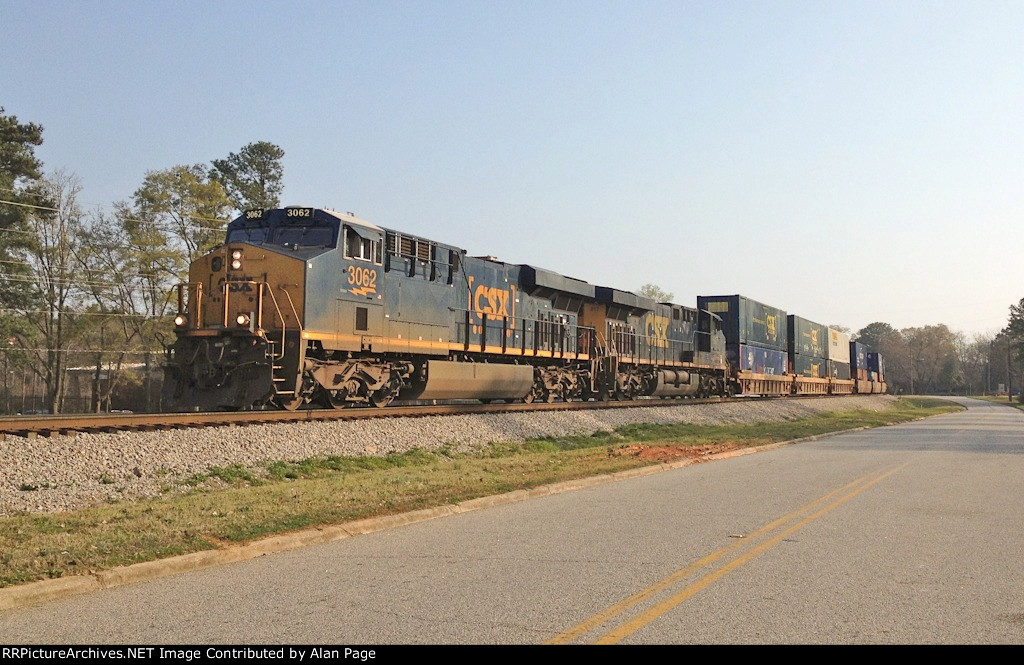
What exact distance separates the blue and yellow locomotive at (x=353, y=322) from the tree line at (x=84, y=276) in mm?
19800

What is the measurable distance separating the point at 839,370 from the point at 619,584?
60929 mm

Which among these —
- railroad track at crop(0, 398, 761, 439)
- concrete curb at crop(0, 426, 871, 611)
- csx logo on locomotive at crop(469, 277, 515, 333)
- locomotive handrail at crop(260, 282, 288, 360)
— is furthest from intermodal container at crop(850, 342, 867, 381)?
concrete curb at crop(0, 426, 871, 611)

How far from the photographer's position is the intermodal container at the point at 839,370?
60.3 metres

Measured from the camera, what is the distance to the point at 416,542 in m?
8.34

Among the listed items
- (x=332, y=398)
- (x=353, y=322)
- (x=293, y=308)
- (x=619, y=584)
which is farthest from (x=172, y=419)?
(x=619, y=584)

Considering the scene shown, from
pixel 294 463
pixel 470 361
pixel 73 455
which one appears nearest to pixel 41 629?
pixel 73 455

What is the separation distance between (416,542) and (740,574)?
10.2 feet

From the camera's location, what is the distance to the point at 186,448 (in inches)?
513

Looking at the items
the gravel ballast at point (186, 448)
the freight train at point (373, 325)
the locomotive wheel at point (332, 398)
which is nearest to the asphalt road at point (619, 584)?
the gravel ballast at point (186, 448)

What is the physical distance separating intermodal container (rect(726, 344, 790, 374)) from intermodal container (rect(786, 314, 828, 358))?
2.35 meters

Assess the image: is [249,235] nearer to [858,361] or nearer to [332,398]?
[332,398]

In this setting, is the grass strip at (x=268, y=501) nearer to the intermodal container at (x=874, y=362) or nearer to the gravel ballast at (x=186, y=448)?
the gravel ballast at (x=186, y=448)

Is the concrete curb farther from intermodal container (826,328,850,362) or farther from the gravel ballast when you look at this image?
intermodal container (826,328,850,362)
